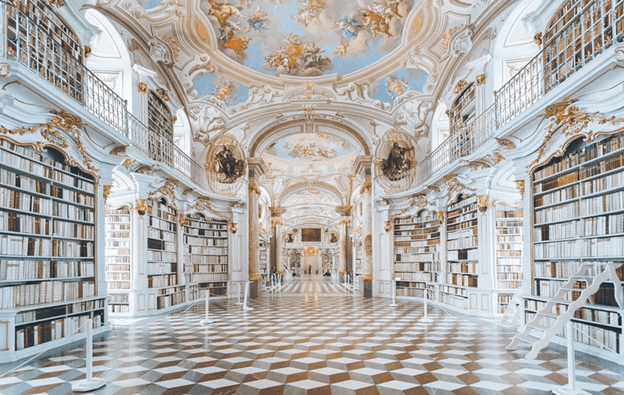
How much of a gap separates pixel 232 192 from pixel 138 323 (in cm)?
749

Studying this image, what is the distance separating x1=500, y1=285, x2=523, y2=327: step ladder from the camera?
7789 mm

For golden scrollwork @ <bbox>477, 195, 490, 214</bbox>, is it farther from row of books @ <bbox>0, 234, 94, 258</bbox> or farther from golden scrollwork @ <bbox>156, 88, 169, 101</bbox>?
golden scrollwork @ <bbox>156, 88, 169, 101</bbox>

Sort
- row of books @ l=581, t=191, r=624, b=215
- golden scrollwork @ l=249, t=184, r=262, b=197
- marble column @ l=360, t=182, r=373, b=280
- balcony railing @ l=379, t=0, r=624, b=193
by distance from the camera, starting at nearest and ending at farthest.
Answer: row of books @ l=581, t=191, r=624, b=215
balcony railing @ l=379, t=0, r=624, b=193
marble column @ l=360, t=182, r=373, b=280
golden scrollwork @ l=249, t=184, r=262, b=197

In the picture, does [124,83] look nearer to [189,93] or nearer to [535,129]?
[189,93]

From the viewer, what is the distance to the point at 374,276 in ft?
51.8

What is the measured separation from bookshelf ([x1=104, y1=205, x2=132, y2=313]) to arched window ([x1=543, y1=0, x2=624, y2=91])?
892 centimetres

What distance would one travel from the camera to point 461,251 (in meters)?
11.2

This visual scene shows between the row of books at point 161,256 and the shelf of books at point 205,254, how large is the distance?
1.08 metres

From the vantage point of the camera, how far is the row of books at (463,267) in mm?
10391

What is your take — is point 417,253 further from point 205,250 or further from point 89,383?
point 89,383

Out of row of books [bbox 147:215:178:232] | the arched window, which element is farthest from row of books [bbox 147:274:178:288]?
the arched window

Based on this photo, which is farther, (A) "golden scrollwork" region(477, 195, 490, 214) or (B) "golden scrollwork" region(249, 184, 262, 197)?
(B) "golden scrollwork" region(249, 184, 262, 197)

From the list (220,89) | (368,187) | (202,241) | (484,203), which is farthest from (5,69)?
(368,187)

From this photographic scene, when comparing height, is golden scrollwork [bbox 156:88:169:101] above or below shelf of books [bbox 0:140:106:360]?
above
